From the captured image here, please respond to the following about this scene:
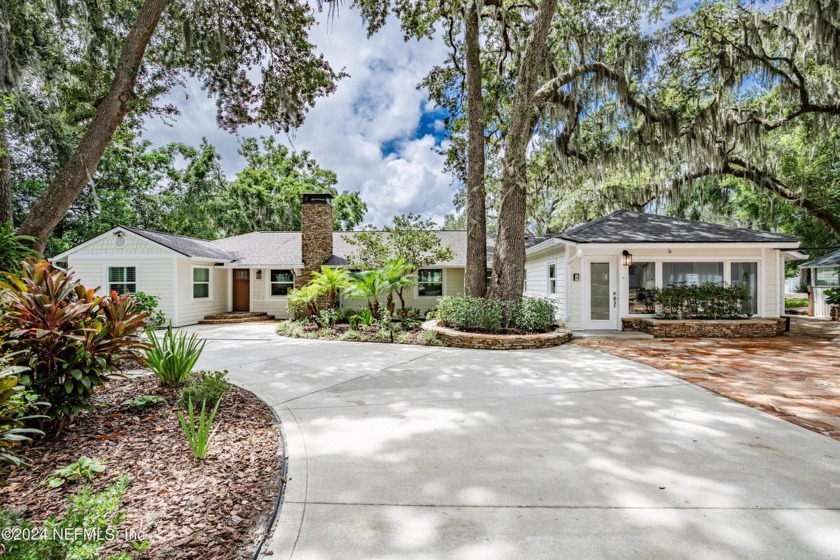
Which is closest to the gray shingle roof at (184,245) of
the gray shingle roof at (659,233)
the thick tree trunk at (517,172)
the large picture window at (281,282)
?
the large picture window at (281,282)

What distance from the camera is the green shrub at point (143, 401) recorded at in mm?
4016

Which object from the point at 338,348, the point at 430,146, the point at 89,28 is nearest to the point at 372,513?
the point at 338,348

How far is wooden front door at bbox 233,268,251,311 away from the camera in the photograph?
51.8 feet

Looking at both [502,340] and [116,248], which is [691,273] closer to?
[502,340]

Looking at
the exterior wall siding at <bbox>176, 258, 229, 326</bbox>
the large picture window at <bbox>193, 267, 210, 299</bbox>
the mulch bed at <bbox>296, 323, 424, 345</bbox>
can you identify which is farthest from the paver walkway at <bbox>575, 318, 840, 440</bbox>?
the large picture window at <bbox>193, 267, 210, 299</bbox>

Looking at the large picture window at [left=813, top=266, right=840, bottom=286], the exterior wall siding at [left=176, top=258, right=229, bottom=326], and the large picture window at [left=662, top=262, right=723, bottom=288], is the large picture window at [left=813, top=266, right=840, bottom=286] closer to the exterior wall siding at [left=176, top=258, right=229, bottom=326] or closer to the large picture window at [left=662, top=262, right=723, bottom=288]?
the large picture window at [left=662, top=262, right=723, bottom=288]

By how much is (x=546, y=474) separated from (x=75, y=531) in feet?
9.01

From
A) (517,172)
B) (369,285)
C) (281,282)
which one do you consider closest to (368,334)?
(369,285)

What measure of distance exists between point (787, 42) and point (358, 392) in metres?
14.0

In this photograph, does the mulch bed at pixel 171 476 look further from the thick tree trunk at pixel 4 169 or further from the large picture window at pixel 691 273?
the large picture window at pixel 691 273

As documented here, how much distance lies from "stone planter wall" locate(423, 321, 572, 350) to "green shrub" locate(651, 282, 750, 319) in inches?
146

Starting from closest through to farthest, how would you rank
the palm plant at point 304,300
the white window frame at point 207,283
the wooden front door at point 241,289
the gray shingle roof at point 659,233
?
the gray shingle roof at point 659,233 < the palm plant at point 304,300 < the white window frame at point 207,283 < the wooden front door at point 241,289

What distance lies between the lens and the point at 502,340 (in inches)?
324

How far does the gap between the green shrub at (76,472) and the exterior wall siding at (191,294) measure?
11.6 metres
